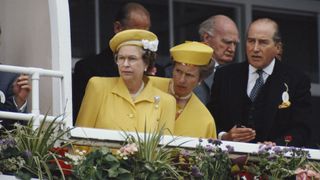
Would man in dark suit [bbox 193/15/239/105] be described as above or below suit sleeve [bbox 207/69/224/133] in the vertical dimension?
above

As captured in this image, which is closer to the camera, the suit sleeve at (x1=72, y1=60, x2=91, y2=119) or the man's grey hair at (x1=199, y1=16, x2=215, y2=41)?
the suit sleeve at (x1=72, y1=60, x2=91, y2=119)

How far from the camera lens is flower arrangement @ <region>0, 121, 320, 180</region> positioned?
1058 cm

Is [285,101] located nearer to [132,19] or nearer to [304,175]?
[304,175]

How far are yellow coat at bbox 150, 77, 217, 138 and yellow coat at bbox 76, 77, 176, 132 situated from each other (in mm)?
254

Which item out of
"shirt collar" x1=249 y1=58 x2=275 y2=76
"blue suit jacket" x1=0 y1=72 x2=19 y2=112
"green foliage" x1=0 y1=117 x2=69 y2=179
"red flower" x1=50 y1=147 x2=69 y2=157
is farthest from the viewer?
"shirt collar" x1=249 y1=58 x2=275 y2=76

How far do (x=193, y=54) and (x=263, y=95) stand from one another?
0.76 meters

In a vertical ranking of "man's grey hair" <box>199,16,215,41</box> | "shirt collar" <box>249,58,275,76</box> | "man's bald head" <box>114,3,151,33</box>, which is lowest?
"shirt collar" <box>249,58,275,76</box>

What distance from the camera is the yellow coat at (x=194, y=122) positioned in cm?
1179

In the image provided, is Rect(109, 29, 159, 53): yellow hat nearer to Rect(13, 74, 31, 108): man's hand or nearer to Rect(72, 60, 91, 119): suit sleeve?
Rect(13, 74, 31, 108): man's hand

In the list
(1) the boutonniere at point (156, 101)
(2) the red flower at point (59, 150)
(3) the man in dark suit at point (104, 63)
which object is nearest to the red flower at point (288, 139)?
(1) the boutonniere at point (156, 101)

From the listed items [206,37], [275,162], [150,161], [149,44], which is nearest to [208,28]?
[206,37]

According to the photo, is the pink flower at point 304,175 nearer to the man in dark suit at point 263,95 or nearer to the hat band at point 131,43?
the man in dark suit at point 263,95

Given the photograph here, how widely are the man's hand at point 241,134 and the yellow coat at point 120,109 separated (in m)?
0.51

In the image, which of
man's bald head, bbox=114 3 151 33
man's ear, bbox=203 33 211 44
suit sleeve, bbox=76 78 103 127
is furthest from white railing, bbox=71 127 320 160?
man's ear, bbox=203 33 211 44
